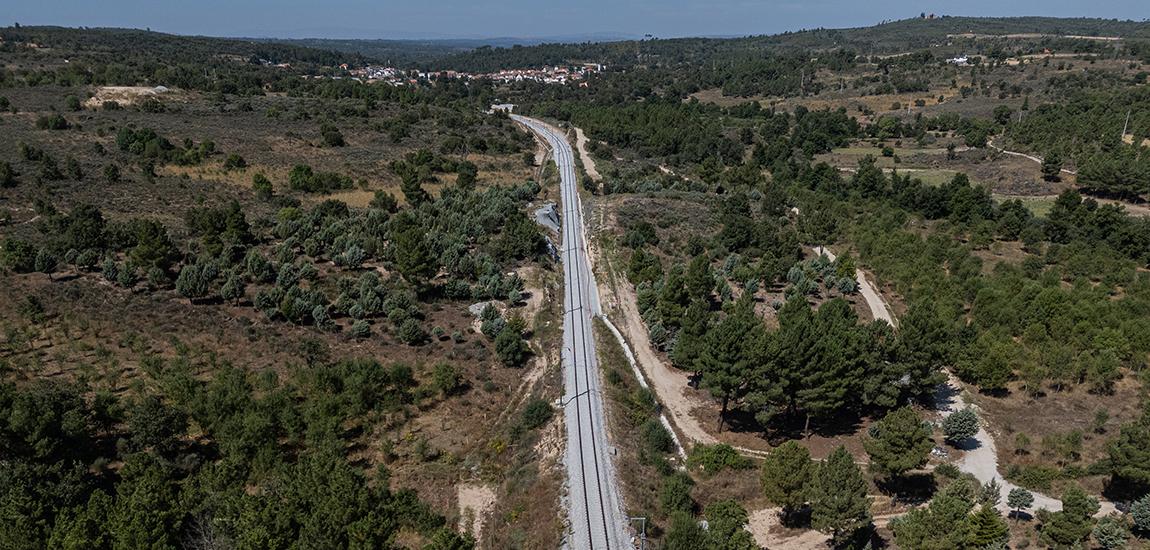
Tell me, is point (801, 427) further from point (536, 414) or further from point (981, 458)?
point (536, 414)

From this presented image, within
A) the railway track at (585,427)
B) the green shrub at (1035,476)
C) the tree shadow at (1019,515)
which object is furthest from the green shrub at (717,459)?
the green shrub at (1035,476)

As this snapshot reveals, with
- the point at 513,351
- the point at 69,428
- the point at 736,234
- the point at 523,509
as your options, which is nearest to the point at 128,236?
the point at 69,428

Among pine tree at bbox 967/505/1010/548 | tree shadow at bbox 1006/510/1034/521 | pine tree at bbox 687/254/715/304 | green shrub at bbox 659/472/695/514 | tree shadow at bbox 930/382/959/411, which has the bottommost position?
tree shadow at bbox 1006/510/1034/521

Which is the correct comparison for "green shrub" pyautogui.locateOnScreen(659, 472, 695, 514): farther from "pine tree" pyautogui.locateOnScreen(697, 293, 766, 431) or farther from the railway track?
"pine tree" pyautogui.locateOnScreen(697, 293, 766, 431)

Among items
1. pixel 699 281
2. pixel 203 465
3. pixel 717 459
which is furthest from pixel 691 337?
pixel 203 465

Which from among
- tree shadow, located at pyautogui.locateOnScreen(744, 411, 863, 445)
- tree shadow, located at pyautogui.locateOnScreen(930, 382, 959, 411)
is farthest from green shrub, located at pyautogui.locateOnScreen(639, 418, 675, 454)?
tree shadow, located at pyautogui.locateOnScreen(930, 382, 959, 411)

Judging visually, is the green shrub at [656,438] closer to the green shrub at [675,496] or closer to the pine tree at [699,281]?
the green shrub at [675,496]

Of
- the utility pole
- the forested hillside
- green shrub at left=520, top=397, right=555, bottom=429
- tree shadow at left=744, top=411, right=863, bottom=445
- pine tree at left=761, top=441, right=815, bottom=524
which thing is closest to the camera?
the forested hillside
